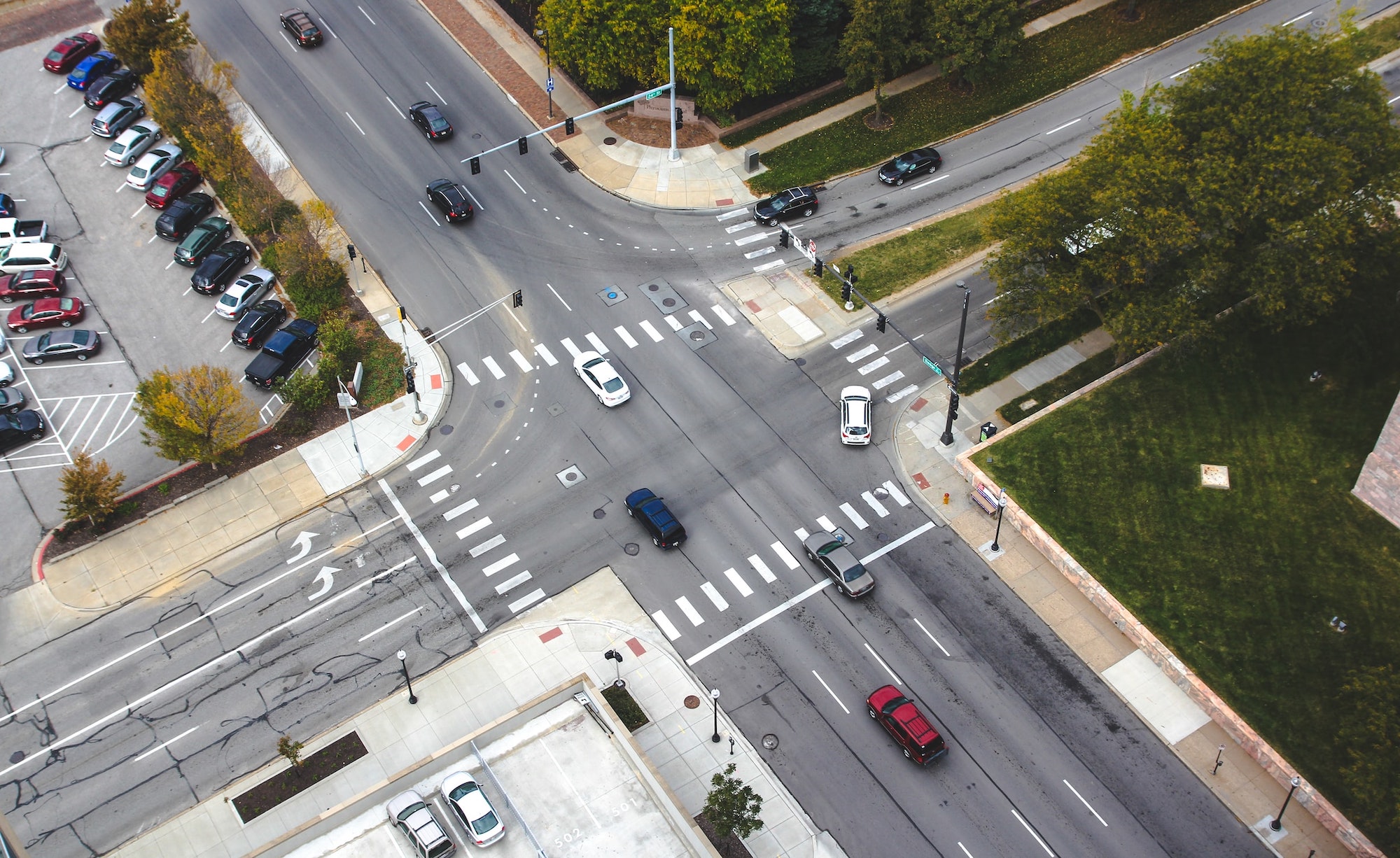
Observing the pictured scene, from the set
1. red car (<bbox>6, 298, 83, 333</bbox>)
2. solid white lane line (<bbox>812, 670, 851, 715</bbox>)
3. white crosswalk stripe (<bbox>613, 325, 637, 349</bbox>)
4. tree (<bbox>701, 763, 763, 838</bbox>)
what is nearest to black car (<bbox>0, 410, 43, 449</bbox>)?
red car (<bbox>6, 298, 83, 333</bbox>)

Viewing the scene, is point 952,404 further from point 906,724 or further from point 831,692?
point 906,724

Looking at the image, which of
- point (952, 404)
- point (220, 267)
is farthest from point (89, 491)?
point (952, 404)

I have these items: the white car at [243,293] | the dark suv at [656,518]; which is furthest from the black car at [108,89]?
the dark suv at [656,518]

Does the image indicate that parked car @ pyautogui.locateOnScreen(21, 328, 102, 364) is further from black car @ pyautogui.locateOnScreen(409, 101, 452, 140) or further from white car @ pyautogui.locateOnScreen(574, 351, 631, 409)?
white car @ pyautogui.locateOnScreen(574, 351, 631, 409)

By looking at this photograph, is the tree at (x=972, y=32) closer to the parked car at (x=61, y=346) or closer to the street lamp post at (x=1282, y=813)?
the street lamp post at (x=1282, y=813)

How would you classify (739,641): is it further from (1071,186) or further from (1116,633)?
(1071,186)

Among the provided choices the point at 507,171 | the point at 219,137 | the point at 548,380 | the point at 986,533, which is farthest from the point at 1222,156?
the point at 219,137
